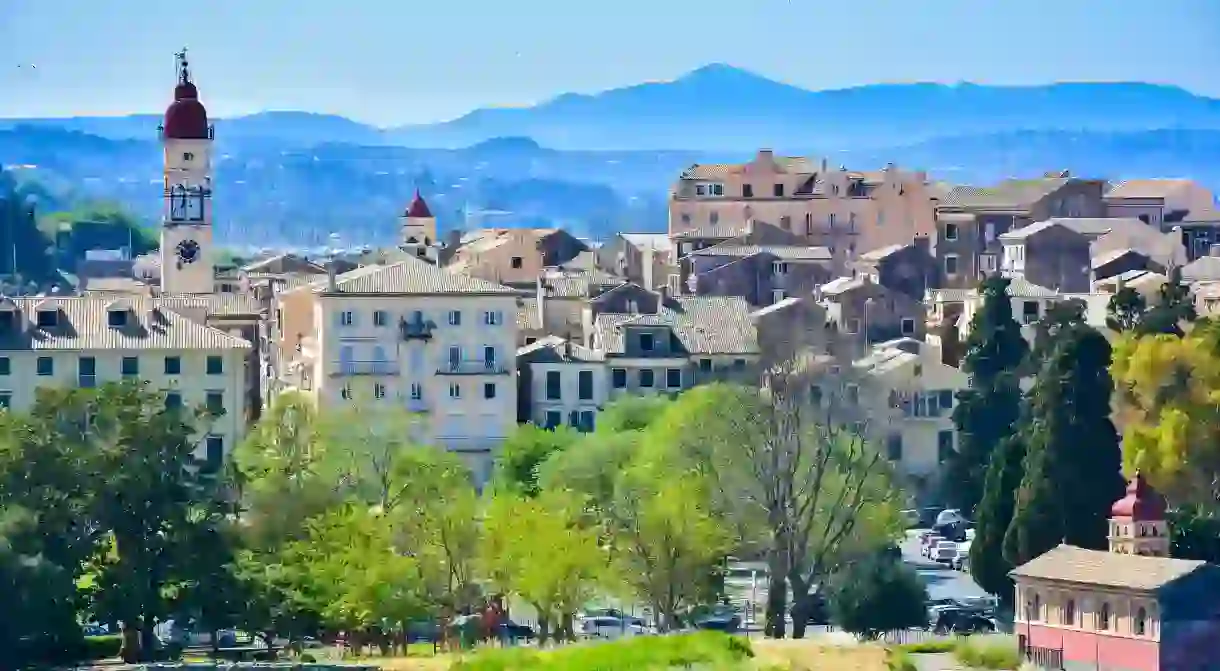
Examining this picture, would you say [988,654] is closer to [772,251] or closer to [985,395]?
[985,395]

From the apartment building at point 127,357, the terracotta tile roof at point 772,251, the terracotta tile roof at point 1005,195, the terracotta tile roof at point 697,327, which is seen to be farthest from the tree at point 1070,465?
the terracotta tile roof at point 1005,195

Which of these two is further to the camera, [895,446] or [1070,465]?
[895,446]

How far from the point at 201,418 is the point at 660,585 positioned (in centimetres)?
859

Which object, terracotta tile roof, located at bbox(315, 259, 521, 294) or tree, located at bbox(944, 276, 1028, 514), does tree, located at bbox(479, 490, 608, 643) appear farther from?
terracotta tile roof, located at bbox(315, 259, 521, 294)

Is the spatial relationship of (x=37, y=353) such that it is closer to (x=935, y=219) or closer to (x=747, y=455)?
(x=747, y=455)

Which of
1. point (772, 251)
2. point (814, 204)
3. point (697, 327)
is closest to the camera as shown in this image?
point (697, 327)

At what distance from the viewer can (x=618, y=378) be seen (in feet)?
290

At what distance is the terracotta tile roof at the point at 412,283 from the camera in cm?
8738

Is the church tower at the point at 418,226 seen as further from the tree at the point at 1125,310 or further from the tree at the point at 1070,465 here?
the tree at the point at 1070,465

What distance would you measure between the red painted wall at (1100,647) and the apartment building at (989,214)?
174ft

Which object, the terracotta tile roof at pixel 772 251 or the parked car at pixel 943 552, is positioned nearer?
the parked car at pixel 943 552

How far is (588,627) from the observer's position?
67.6 meters

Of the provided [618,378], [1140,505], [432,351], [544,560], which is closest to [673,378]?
Result: [618,378]

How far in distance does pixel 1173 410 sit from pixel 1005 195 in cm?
5088
